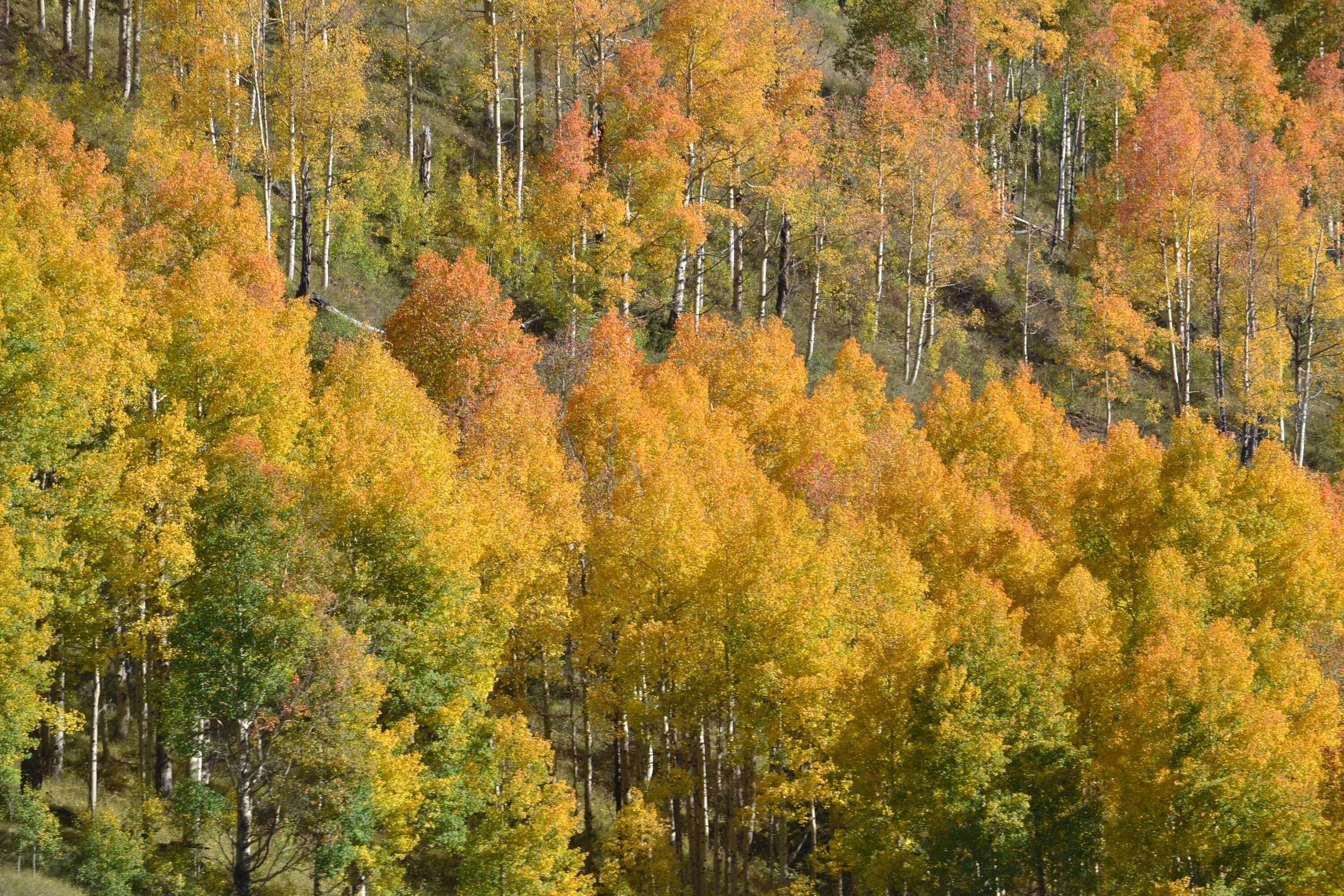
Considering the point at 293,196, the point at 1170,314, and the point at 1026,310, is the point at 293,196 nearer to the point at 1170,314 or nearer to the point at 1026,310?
the point at 1026,310

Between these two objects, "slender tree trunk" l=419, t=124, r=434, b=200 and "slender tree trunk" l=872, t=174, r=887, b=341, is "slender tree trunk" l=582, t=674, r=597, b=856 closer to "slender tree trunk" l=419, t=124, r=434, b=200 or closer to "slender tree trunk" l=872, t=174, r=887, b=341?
"slender tree trunk" l=872, t=174, r=887, b=341

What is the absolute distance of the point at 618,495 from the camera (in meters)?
37.8

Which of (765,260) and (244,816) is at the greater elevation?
(765,260)

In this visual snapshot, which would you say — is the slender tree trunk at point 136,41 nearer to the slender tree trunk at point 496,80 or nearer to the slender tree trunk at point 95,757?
the slender tree trunk at point 496,80

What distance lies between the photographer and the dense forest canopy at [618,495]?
1197 inches

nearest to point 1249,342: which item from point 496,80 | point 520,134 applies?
point 520,134

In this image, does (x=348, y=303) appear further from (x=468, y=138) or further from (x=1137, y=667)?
(x=1137, y=667)

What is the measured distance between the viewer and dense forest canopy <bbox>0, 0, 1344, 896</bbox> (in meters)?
30.4

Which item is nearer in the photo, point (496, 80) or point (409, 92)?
point (496, 80)

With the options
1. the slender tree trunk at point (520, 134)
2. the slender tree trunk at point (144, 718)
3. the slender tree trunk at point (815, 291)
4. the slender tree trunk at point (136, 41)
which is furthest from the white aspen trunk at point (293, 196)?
the slender tree trunk at point (815, 291)

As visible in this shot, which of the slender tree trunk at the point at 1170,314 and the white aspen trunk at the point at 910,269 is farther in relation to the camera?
the white aspen trunk at the point at 910,269

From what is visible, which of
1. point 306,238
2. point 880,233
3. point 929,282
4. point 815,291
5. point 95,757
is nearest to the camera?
point 95,757

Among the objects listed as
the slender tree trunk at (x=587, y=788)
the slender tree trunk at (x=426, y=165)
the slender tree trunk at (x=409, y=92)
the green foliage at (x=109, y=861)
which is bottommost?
the slender tree trunk at (x=587, y=788)

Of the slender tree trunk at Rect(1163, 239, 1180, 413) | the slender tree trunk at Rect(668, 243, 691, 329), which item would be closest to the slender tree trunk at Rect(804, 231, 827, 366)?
the slender tree trunk at Rect(668, 243, 691, 329)
